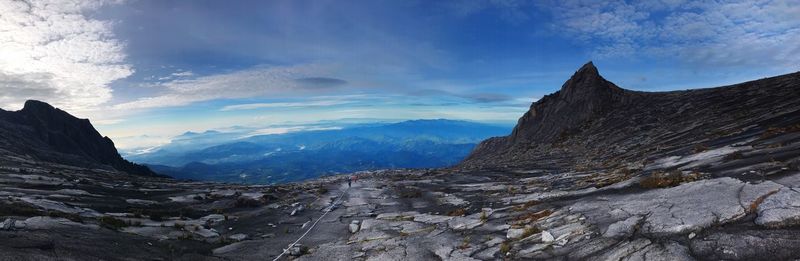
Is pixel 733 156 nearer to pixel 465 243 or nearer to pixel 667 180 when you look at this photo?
pixel 667 180

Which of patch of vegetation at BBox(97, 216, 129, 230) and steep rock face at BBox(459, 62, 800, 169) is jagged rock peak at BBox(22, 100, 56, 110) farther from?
patch of vegetation at BBox(97, 216, 129, 230)

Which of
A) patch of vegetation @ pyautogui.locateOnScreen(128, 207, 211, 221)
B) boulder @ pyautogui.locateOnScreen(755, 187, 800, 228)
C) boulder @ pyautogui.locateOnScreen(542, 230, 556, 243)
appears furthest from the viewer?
patch of vegetation @ pyautogui.locateOnScreen(128, 207, 211, 221)

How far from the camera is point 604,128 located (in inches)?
4156

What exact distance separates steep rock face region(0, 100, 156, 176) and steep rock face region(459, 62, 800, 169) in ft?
384

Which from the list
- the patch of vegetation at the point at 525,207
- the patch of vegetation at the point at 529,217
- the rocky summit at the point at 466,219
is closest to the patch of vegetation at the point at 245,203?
the rocky summit at the point at 466,219

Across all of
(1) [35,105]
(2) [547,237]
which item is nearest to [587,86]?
(2) [547,237]

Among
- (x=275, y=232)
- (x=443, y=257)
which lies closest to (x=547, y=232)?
(x=443, y=257)

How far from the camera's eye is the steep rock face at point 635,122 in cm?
4562

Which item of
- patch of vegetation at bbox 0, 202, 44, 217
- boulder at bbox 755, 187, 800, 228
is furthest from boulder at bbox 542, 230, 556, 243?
patch of vegetation at bbox 0, 202, 44, 217

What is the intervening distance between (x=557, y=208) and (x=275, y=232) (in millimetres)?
23272

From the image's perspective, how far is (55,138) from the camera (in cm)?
14250

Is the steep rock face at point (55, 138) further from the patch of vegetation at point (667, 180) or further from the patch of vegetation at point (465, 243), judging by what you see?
the patch of vegetation at point (667, 180)

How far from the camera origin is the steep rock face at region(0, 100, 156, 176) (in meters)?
106

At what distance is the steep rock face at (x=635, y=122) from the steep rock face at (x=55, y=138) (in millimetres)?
117030
